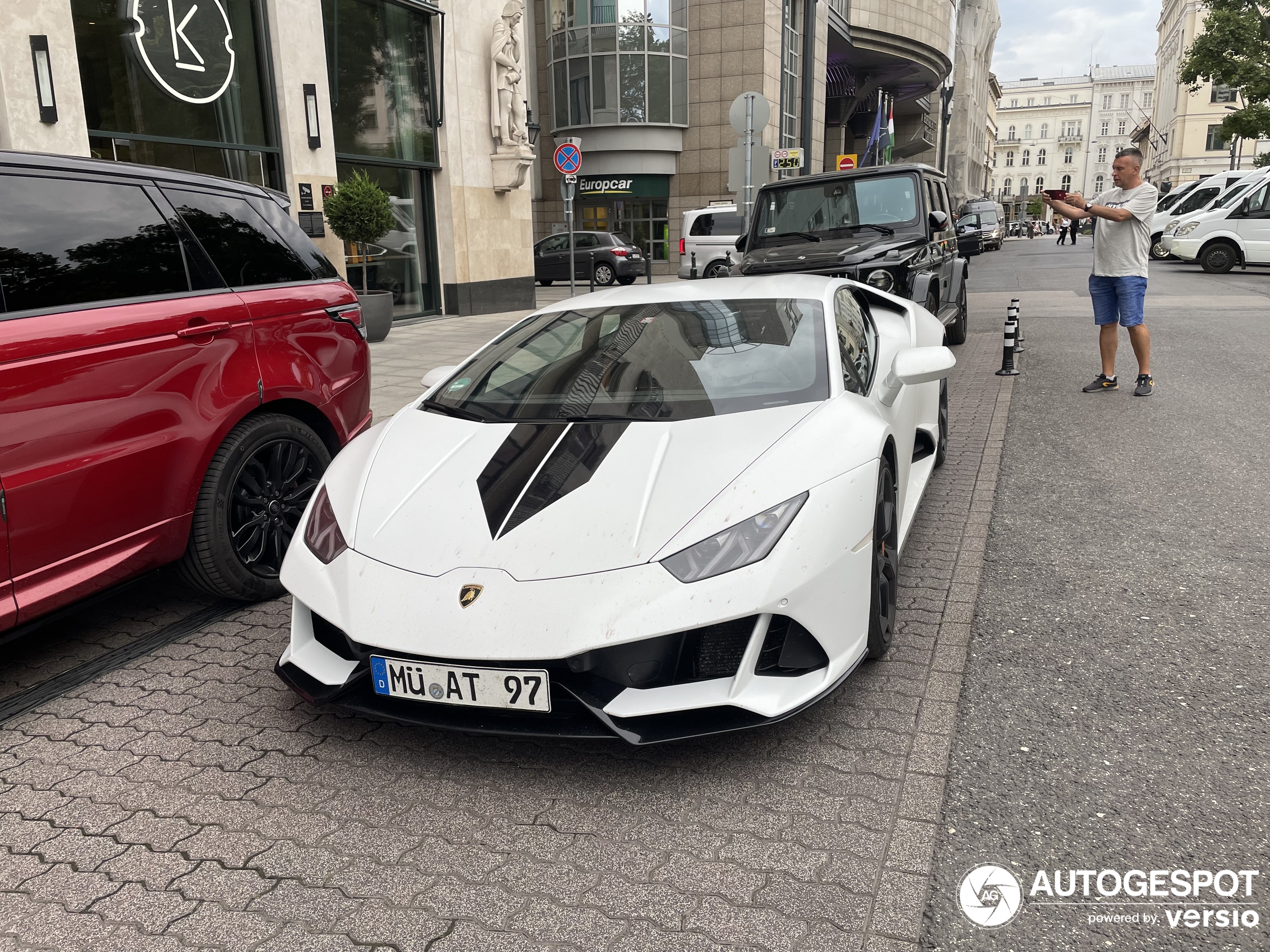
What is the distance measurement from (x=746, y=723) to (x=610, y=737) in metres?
0.37

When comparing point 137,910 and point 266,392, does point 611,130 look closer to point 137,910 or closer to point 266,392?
point 266,392

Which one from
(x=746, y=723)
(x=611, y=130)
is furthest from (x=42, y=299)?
(x=611, y=130)

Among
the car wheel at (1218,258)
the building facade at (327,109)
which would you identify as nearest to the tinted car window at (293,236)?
the building facade at (327,109)

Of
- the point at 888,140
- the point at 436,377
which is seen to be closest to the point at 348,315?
the point at 436,377

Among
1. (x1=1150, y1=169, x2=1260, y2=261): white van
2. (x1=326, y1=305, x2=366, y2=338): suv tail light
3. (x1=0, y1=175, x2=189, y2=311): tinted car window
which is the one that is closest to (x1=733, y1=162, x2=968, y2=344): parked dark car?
(x1=326, y1=305, x2=366, y2=338): suv tail light

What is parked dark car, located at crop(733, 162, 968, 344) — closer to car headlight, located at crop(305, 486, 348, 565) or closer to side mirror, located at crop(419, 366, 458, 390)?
side mirror, located at crop(419, 366, 458, 390)

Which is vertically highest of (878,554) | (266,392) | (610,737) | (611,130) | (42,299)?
(611,130)

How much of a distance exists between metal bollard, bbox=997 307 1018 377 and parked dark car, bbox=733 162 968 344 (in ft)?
2.40

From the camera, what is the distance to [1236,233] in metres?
23.1

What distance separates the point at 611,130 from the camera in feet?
117

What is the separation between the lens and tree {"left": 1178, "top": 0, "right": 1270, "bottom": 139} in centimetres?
3672

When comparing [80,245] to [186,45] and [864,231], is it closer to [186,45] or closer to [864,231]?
[864,231]

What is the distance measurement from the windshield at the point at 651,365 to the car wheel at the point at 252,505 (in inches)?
33.3

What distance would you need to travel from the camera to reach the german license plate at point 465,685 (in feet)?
8.55
